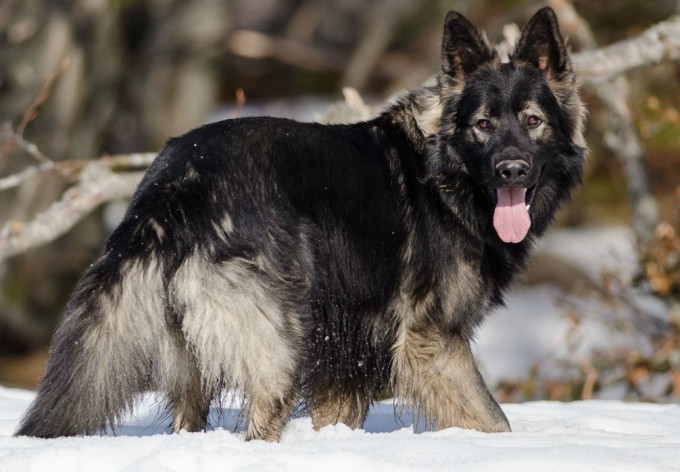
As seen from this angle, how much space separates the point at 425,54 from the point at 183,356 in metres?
15.5

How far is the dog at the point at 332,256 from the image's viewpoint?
13.5 feet

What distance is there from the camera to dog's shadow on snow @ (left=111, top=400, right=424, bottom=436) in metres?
5.02

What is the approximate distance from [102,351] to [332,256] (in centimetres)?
113

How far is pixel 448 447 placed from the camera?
4.15 m

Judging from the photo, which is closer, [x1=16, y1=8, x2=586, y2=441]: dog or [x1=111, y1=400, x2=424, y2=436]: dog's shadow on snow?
[x1=16, y1=8, x2=586, y2=441]: dog

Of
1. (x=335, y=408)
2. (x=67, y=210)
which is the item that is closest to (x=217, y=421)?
(x=335, y=408)

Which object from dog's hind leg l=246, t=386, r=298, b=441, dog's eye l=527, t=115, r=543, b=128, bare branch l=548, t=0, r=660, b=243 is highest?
bare branch l=548, t=0, r=660, b=243

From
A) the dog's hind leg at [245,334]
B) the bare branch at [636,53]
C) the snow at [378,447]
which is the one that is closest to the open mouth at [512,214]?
the snow at [378,447]

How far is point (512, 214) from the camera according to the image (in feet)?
16.7

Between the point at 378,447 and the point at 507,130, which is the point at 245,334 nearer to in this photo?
the point at 378,447

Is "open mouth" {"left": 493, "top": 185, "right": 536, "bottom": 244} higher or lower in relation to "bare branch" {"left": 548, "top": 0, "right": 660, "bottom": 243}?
lower

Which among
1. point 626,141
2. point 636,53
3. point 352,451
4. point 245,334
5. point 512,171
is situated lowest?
point 352,451

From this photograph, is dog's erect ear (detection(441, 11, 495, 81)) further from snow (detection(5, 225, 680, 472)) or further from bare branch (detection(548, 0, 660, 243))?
bare branch (detection(548, 0, 660, 243))

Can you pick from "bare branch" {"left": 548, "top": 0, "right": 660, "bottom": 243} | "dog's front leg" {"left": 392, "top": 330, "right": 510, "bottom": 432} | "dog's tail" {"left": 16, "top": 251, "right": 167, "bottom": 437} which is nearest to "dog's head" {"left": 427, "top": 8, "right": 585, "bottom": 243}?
"dog's front leg" {"left": 392, "top": 330, "right": 510, "bottom": 432}
